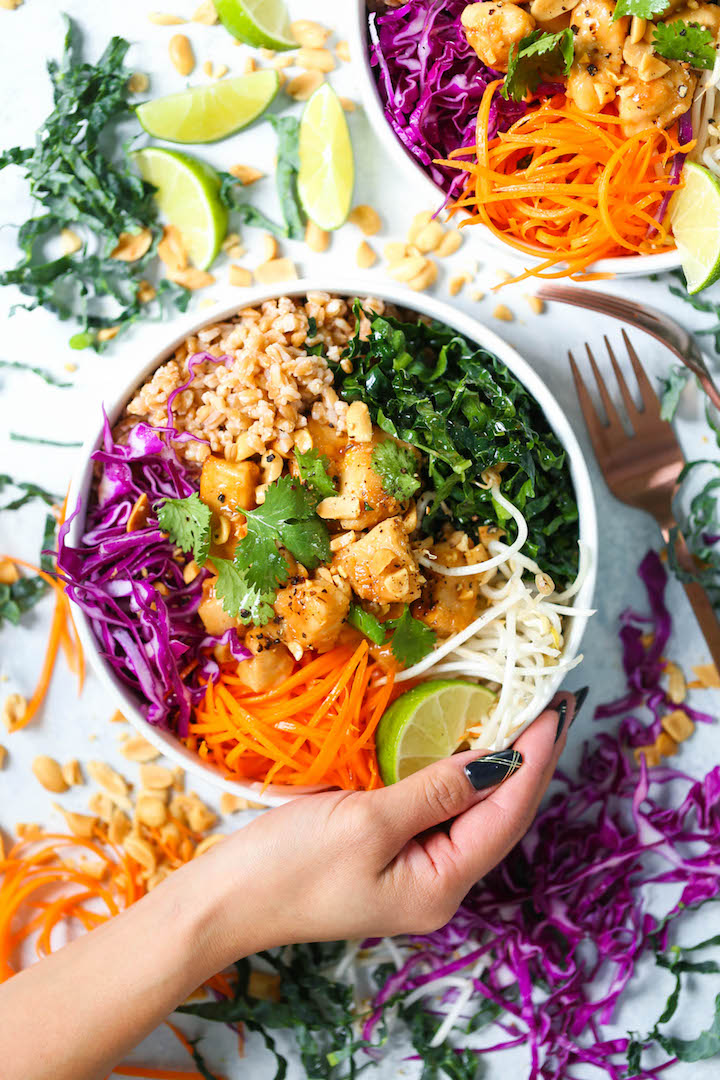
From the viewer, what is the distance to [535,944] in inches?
103

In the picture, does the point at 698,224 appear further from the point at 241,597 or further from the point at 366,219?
the point at 241,597

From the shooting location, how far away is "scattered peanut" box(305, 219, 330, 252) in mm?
2504

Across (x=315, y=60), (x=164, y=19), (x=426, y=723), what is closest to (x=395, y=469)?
(x=426, y=723)

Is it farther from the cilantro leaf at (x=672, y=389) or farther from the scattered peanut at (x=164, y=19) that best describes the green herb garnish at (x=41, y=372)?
the cilantro leaf at (x=672, y=389)

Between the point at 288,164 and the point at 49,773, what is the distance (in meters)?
2.02

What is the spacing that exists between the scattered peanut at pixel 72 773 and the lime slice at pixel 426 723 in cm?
104

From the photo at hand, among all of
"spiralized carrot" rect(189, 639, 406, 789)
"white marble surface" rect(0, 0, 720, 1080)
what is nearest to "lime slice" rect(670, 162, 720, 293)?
"white marble surface" rect(0, 0, 720, 1080)

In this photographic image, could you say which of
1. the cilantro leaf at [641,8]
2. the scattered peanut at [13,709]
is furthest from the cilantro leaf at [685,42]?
the scattered peanut at [13,709]

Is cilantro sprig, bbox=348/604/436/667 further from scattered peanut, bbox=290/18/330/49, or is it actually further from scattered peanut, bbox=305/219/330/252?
scattered peanut, bbox=290/18/330/49

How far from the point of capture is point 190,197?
249 centimetres

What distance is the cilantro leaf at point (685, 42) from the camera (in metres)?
2.02

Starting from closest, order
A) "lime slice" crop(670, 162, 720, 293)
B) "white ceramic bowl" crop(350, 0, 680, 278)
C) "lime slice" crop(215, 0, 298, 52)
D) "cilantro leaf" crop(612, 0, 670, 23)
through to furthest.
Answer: "cilantro leaf" crop(612, 0, 670, 23) → "lime slice" crop(670, 162, 720, 293) → "white ceramic bowl" crop(350, 0, 680, 278) → "lime slice" crop(215, 0, 298, 52)

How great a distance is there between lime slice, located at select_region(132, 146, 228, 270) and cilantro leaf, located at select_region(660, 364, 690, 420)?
1.42 metres

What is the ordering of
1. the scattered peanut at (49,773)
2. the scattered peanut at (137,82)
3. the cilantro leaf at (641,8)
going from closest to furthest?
the cilantro leaf at (641,8)
the scattered peanut at (137,82)
the scattered peanut at (49,773)
